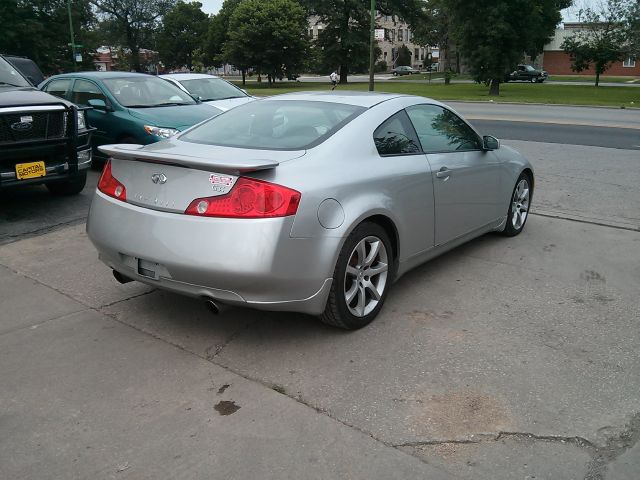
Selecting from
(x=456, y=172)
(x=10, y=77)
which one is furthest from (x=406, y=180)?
(x=10, y=77)

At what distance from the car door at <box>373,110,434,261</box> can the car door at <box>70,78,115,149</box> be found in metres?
6.10

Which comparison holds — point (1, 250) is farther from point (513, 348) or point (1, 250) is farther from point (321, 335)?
point (513, 348)

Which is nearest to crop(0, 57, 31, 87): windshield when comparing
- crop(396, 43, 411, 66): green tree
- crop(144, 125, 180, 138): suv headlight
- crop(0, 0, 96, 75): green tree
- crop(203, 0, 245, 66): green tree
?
crop(144, 125, 180, 138): suv headlight

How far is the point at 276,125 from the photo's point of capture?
4.56 m

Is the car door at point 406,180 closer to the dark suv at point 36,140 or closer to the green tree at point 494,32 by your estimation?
the dark suv at point 36,140

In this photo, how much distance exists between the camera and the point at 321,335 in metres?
4.12

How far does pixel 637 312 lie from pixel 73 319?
4041 mm

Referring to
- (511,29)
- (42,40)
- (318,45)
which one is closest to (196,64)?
(318,45)

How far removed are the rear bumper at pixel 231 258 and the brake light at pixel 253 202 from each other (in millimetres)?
47

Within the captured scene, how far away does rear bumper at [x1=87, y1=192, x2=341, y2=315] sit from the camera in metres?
3.53

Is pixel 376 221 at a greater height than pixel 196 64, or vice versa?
pixel 196 64

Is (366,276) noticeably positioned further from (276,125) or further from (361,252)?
(276,125)

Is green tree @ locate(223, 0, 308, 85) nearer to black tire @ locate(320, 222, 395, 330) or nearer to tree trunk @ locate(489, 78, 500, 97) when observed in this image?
tree trunk @ locate(489, 78, 500, 97)

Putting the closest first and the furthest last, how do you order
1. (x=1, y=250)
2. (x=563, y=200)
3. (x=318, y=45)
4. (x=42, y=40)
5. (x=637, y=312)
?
(x=637, y=312), (x=1, y=250), (x=563, y=200), (x=42, y=40), (x=318, y=45)
